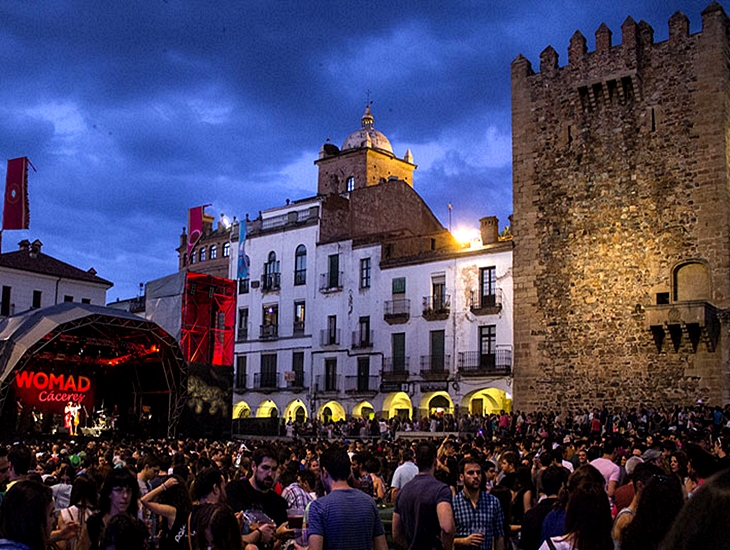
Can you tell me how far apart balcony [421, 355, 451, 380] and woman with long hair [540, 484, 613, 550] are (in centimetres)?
3277

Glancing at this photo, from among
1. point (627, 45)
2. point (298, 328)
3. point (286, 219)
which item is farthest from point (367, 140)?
point (627, 45)

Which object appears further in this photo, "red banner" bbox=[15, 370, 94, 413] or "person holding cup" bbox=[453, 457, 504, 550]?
"red banner" bbox=[15, 370, 94, 413]

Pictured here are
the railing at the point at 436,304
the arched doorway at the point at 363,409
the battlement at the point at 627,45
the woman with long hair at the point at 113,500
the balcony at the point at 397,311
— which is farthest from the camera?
the arched doorway at the point at 363,409

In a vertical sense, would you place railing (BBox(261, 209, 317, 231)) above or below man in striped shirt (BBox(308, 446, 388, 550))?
above

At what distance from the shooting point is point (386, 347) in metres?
40.6

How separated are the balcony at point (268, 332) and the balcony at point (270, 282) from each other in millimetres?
1988

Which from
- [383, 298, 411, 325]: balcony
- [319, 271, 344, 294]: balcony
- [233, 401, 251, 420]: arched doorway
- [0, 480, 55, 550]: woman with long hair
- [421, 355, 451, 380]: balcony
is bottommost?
[233, 401, 251, 420]: arched doorway

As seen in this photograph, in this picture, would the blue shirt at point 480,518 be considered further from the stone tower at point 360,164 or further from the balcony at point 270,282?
the stone tower at point 360,164

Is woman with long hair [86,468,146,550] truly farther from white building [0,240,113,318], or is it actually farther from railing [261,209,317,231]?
white building [0,240,113,318]

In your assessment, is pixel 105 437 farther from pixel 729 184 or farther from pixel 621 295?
pixel 729 184

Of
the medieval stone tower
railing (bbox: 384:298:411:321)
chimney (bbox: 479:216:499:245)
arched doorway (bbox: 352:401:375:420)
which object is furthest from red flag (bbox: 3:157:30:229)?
the medieval stone tower

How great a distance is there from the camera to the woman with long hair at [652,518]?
153 inches

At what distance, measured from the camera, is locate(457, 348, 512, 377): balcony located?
117 feet

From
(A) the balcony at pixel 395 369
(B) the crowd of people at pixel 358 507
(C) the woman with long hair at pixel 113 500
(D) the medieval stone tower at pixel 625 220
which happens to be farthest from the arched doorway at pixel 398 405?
(C) the woman with long hair at pixel 113 500
